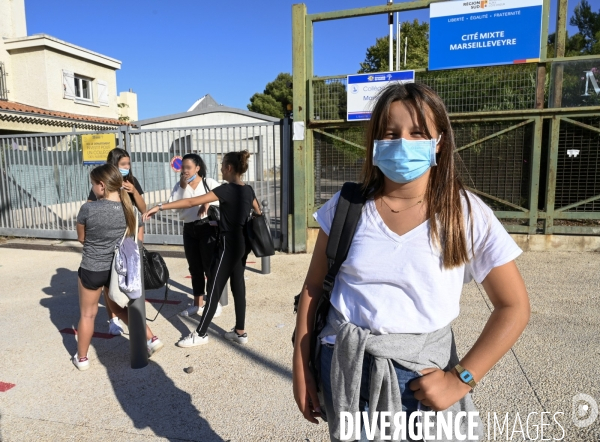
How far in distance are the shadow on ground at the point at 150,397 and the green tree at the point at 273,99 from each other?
129ft

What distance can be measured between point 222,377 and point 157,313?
1.74 meters

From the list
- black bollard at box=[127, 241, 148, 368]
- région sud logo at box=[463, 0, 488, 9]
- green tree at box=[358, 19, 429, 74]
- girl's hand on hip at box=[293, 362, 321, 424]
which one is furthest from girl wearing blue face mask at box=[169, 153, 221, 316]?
green tree at box=[358, 19, 429, 74]

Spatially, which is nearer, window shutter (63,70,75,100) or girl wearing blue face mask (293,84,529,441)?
girl wearing blue face mask (293,84,529,441)

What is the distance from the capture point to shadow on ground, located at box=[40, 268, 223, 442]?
290 centimetres

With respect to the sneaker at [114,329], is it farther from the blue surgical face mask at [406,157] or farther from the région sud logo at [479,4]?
the région sud logo at [479,4]

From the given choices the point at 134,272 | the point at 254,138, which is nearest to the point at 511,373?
the point at 134,272

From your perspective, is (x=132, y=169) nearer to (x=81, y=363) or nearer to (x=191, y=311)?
(x=191, y=311)

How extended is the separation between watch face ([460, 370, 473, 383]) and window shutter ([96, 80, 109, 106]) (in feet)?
82.7

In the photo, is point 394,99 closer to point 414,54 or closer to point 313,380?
point 313,380

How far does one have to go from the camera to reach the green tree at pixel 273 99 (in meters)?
43.1

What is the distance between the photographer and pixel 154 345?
4.05 m

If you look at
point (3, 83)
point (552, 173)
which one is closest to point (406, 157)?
point (552, 173)

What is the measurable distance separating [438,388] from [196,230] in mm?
3784

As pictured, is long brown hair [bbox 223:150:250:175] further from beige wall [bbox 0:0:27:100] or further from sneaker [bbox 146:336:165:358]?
beige wall [bbox 0:0:27:100]
